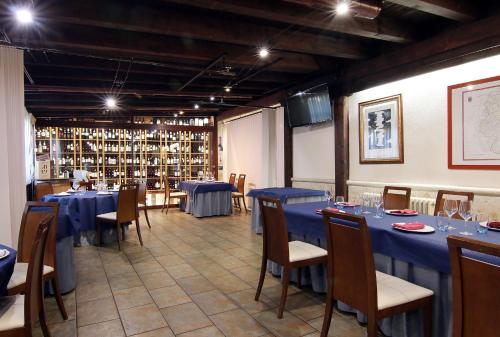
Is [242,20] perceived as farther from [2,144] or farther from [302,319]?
[302,319]

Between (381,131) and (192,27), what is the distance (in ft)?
9.35

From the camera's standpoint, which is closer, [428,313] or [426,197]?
[428,313]

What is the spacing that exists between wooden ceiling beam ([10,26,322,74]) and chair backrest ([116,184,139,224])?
1859mm

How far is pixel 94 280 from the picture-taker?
3.57 metres

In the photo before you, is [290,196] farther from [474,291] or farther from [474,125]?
[474,291]

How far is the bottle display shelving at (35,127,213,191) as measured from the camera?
9531 millimetres

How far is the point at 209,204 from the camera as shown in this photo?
7.30 m

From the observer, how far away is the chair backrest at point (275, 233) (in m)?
2.61

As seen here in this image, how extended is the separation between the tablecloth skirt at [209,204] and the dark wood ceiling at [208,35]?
2.41 m

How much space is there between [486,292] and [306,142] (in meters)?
5.01

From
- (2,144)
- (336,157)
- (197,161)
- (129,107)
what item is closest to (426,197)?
(336,157)

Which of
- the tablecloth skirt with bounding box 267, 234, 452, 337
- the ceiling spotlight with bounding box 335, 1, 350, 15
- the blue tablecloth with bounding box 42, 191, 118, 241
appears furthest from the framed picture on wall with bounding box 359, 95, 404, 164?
the blue tablecloth with bounding box 42, 191, 118, 241

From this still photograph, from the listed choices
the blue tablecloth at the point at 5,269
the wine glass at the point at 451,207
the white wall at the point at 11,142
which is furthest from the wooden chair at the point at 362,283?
the white wall at the point at 11,142

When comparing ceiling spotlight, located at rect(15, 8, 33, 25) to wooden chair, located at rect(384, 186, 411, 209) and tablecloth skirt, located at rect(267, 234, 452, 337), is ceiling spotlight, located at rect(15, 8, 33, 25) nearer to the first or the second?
tablecloth skirt, located at rect(267, 234, 452, 337)
